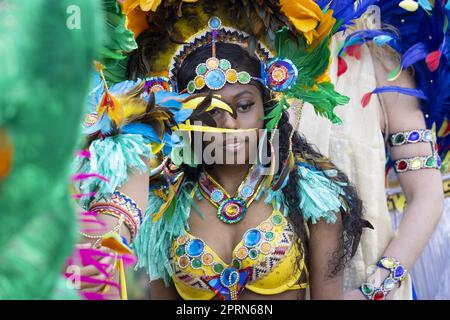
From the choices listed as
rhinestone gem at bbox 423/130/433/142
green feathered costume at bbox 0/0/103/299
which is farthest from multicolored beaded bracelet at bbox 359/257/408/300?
green feathered costume at bbox 0/0/103/299

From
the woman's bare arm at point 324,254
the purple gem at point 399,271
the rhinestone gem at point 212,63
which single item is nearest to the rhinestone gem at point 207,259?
the woman's bare arm at point 324,254

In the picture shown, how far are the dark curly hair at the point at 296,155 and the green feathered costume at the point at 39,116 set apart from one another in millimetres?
1539

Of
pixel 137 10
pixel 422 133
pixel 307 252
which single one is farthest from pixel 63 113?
pixel 422 133

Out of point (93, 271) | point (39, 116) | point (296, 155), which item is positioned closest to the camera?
point (39, 116)

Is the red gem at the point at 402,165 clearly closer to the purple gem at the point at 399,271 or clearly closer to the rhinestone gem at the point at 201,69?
→ the purple gem at the point at 399,271

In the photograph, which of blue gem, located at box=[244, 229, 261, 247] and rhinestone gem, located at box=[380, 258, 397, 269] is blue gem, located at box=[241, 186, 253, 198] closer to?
blue gem, located at box=[244, 229, 261, 247]

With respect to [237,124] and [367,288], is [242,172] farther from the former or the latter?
[367,288]

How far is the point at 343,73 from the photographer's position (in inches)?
107

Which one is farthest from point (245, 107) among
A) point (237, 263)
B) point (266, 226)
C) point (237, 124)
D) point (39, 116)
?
point (39, 116)

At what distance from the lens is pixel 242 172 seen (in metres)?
2.31

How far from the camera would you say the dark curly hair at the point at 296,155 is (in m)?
2.22

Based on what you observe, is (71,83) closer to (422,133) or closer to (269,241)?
(269,241)

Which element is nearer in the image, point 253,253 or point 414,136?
point 253,253

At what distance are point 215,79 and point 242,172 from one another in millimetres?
318
